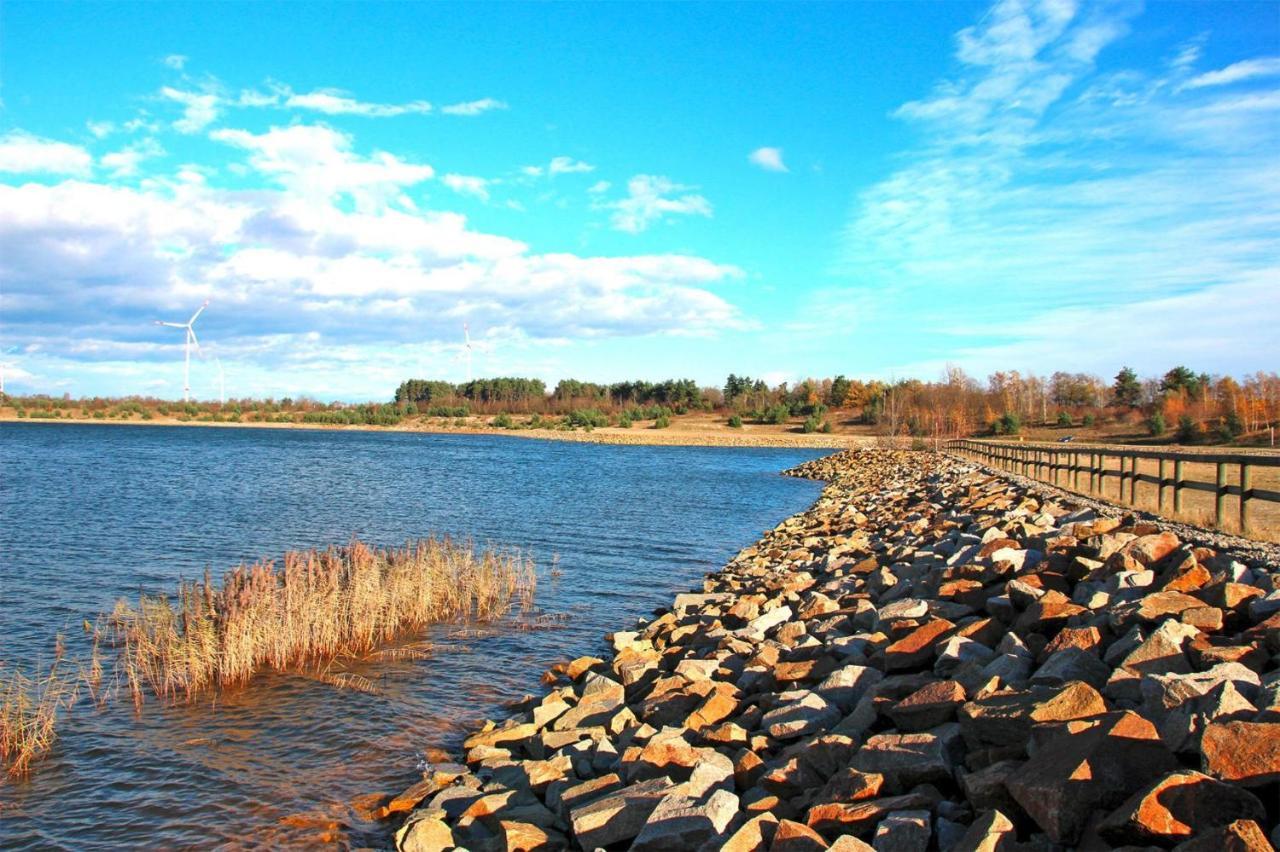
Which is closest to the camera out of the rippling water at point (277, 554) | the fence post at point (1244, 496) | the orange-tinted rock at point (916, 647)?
the orange-tinted rock at point (916, 647)

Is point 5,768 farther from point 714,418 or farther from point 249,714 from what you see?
point 714,418

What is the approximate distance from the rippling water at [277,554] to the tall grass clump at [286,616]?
19.2 inches

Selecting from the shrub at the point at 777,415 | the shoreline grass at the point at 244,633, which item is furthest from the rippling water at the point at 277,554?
the shrub at the point at 777,415

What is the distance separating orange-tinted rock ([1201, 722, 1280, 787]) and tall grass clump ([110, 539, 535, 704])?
386 inches

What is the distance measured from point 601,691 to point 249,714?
392 centimetres

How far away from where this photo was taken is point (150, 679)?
10250mm

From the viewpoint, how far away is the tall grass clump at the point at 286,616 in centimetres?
1034

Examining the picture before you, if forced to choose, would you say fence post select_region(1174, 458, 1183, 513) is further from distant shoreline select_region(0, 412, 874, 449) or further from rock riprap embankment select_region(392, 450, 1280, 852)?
distant shoreline select_region(0, 412, 874, 449)

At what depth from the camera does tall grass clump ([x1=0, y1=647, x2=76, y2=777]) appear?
8148mm

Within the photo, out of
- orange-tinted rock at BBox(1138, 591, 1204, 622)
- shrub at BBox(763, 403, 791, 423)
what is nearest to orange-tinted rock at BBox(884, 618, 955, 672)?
orange-tinted rock at BBox(1138, 591, 1204, 622)

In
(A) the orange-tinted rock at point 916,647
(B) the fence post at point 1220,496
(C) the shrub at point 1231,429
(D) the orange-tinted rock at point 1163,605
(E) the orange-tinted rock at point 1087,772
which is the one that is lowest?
(A) the orange-tinted rock at point 916,647

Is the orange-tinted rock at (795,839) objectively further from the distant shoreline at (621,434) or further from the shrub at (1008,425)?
the shrub at (1008,425)

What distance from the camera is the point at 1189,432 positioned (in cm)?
5769

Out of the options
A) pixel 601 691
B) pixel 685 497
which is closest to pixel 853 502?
pixel 685 497
